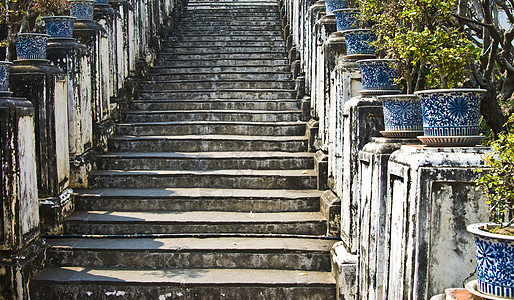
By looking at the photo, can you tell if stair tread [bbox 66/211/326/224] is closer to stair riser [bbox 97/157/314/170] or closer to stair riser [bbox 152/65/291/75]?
stair riser [bbox 97/157/314/170]

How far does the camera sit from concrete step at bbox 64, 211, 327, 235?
573cm

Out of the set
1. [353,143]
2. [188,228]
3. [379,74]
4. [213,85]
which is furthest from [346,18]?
[213,85]

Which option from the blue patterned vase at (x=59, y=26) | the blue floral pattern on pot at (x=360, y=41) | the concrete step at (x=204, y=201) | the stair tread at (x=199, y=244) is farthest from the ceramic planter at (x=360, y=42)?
the blue patterned vase at (x=59, y=26)

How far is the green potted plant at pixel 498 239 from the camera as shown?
8.09ft

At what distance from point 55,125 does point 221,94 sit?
3.35m

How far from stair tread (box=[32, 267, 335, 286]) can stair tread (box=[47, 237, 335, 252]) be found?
22 cm

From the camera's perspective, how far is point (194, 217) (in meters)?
5.92

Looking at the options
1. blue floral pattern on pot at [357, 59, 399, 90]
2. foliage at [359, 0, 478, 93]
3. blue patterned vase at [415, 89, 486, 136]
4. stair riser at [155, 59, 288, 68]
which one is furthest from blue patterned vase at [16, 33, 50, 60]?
blue patterned vase at [415, 89, 486, 136]

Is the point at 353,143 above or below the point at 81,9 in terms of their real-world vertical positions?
below

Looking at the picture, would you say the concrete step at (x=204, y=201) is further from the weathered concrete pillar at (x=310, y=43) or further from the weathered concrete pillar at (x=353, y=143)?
the weathered concrete pillar at (x=310, y=43)

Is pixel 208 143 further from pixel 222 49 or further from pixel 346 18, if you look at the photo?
pixel 222 49

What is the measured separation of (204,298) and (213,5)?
31.5ft

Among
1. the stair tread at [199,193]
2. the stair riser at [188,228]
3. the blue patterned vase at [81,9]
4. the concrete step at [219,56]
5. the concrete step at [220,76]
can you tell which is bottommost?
the stair riser at [188,228]

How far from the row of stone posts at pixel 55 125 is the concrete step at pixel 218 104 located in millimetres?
366
